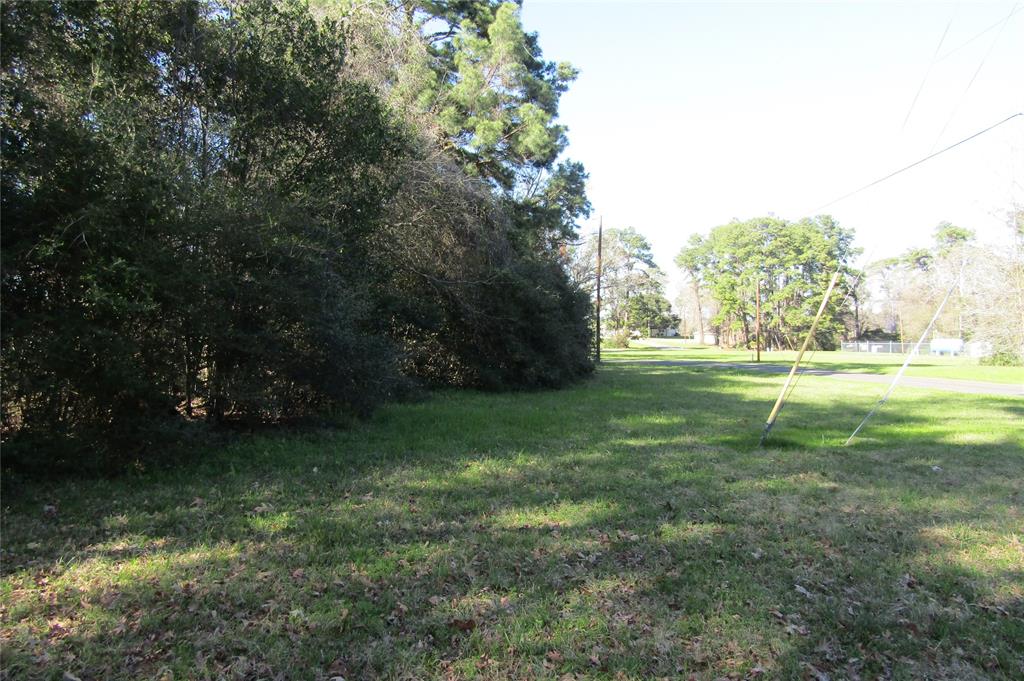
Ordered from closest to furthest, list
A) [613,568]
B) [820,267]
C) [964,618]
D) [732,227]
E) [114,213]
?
[964,618] < [613,568] < [114,213] < [820,267] < [732,227]

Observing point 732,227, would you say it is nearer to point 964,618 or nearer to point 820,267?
point 820,267

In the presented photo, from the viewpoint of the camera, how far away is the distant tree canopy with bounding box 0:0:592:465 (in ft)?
17.0

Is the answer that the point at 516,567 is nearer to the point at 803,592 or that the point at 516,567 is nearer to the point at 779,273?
the point at 803,592

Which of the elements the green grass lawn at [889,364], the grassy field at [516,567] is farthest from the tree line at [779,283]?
the grassy field at [516,567]

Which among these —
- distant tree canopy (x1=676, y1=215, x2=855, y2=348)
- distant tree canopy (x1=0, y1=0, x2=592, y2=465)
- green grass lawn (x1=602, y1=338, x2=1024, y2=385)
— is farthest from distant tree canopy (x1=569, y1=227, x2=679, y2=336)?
distant tree canopy (x1=0, y1=0, x2=592, y2=465)

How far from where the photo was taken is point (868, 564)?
407 cm

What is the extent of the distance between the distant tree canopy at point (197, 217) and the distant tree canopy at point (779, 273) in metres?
55.8

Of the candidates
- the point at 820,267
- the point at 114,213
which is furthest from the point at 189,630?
the point at 820,267

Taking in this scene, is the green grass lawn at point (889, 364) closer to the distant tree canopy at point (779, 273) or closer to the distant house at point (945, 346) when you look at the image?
the distant house at point (945, 346)

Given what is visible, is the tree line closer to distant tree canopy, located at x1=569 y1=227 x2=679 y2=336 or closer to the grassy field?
distant tree canopy, located at x1=569 y1=227 x2=679 y2=336

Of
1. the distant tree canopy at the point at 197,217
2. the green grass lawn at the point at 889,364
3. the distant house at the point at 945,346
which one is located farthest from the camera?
the distant house at the point at 945,346

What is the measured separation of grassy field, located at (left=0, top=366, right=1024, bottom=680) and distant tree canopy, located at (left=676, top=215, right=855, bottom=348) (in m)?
58.0

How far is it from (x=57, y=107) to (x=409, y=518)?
5.02 metres

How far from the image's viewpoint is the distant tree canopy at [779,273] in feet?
198
